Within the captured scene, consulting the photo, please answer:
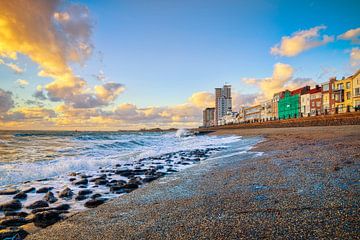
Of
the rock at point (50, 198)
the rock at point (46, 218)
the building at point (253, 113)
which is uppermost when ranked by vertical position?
the building at point (253, 113)

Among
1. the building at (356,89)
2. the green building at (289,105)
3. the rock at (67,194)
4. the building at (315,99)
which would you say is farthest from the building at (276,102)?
the rock at (67,194)


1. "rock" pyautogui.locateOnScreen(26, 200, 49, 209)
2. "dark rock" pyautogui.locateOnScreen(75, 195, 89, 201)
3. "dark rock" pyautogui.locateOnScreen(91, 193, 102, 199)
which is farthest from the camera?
"dark rock" pyautogui.locateOnScreen(91, 193, 102, 199)

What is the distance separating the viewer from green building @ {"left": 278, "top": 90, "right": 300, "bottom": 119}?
220 feet

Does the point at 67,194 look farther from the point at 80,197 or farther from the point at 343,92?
the point at 343,92

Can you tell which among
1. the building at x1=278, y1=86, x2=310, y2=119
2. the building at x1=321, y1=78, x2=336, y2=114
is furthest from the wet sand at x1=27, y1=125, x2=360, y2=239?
the building at x1=278, y1=86, x2=310, y2=119

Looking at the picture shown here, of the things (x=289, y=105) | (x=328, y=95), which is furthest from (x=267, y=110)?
(x=328, y=95)

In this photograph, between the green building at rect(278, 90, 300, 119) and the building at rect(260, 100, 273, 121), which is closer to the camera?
the green building at rect(278, 90, 300, 119)

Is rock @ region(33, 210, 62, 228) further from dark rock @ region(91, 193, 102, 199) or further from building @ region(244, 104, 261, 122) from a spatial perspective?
building @ region(244, 104, 261, 122)

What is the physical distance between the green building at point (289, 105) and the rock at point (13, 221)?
A: 70.2 meters

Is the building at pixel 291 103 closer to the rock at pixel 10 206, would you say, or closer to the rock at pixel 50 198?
the rock at pixel 50 198

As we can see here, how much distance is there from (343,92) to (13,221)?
5900 centimetres

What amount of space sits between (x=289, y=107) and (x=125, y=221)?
77059mm

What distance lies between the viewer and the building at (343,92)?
46.4m

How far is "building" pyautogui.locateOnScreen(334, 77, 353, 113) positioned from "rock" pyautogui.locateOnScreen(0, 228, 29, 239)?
182 ft
